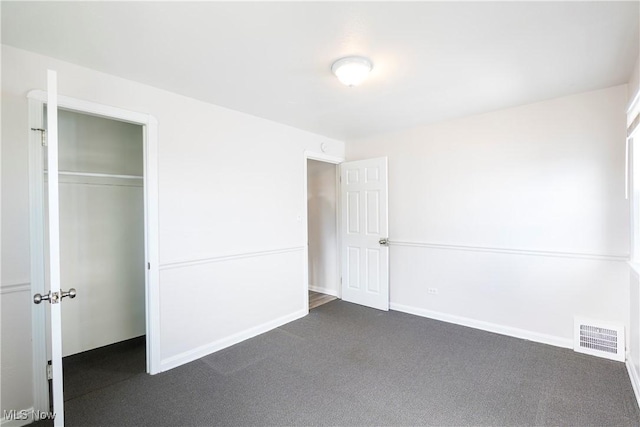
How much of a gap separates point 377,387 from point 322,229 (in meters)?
2.97

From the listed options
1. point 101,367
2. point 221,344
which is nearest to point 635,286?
point 221,344

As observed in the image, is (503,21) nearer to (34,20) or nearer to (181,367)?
(34,20)

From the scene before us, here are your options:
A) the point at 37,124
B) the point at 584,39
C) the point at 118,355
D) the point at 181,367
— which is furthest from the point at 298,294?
the point at 584,39

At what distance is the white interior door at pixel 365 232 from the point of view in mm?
4078

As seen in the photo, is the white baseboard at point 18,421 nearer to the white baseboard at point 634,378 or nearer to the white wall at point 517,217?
the white wall at point 517,217

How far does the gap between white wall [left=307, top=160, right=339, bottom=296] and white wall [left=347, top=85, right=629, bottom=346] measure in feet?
3.48

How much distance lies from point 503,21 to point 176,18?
1837 mm

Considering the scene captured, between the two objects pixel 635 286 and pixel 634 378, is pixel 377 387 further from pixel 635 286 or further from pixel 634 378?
pixel 635 286

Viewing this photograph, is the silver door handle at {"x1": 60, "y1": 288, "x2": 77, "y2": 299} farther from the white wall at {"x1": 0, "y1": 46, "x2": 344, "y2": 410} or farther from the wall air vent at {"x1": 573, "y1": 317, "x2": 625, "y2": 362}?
the wall air vent at {"x1": 573, "y1": 317, "x2": 625, "y2": 362}

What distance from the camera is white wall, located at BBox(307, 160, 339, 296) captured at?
485 centimetres

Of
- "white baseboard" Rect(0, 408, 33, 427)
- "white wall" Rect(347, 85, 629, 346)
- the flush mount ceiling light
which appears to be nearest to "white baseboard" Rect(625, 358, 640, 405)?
"white wall" Rect(347, 85, 629, 346)

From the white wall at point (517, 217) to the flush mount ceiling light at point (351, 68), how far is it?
6.20ft

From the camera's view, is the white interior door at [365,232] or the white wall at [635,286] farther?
the white interior door at [365,232]

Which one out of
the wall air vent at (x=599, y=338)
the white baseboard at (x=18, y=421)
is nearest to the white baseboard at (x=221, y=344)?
the white baseboard at (x=18, y=421)
